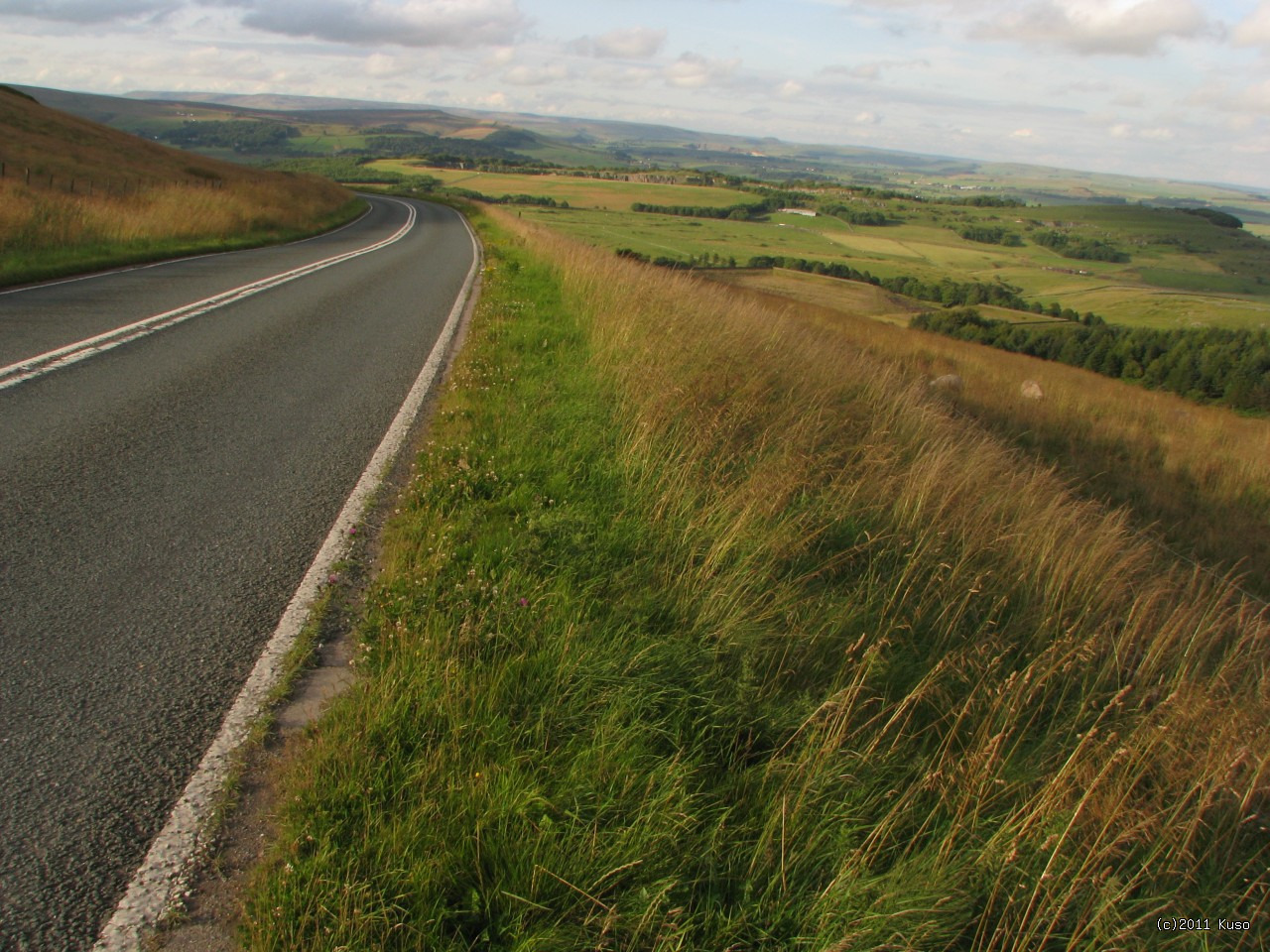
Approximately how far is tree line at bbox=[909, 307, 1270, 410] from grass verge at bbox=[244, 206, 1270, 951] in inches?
785

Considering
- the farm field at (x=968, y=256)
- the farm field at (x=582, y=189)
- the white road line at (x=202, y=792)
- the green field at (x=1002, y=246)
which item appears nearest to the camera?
the white road line at (x=202, y=792)

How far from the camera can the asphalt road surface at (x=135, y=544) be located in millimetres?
2346

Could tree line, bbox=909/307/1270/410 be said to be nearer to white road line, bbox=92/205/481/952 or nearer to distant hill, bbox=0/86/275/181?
white road line, bbox=92/205/481/952

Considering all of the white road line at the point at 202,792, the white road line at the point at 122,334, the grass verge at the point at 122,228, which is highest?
the grass verge at the point at 122,228

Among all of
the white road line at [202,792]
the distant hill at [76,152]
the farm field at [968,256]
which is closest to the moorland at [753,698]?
the white road line at [202,792]

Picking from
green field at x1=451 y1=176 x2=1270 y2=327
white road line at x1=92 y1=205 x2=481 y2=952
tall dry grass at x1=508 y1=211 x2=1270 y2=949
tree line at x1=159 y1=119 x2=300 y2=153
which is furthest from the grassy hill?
tree line at x1=159 y1=119 x2=300 y2=153

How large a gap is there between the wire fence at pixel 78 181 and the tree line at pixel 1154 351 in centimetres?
2733

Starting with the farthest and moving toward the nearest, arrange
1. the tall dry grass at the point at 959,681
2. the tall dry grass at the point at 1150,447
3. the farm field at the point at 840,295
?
the farm field at the point at 840,295 → the tall dry grass at the point at 1150,447 → the tall dry grass at the point at 959,681

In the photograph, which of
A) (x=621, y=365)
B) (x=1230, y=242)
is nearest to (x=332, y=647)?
(x=621, y=365)

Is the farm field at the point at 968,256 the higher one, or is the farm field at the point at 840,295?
the farm field at the point at 968,256

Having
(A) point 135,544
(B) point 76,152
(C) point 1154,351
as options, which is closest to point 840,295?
(C) point 1154,351

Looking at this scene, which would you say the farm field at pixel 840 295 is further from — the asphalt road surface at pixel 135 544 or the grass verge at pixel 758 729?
the grass verge at pixel 758 729

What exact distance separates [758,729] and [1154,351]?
88.4 ft

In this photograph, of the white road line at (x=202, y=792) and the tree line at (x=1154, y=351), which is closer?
the white road line at (x=202, y=792)
